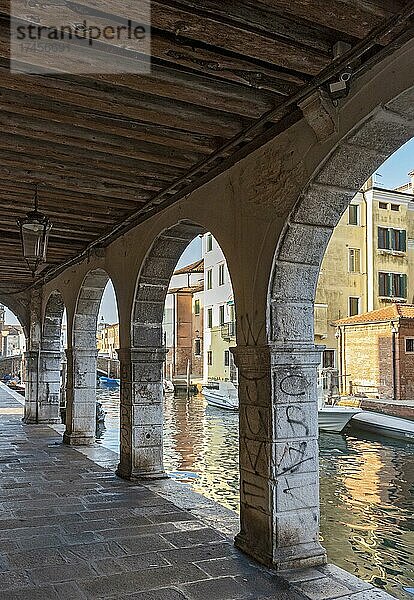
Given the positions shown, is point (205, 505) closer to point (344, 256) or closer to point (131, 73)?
point (131, 73)

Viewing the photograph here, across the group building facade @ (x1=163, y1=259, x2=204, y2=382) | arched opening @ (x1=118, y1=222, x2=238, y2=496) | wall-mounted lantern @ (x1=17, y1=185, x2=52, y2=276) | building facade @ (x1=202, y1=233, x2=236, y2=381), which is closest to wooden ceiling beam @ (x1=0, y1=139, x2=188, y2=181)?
wall-mounted lantern @ (x1=17, y1=185, x2=52, y2=276)

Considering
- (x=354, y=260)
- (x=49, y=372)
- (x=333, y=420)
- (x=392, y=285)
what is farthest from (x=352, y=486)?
(x=392, y=285)

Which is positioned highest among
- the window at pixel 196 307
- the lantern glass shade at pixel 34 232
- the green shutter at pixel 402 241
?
the green shutter at pixel 402 241

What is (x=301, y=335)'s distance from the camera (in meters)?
4.04

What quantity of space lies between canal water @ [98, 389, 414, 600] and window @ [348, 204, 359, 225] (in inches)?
443

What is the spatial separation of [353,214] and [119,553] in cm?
2139

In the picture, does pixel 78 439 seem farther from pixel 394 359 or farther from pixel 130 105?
pixel 394 359

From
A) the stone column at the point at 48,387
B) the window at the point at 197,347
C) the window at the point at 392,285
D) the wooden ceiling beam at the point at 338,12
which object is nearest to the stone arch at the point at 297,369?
the wooden ceiling beam at the point at 338,12

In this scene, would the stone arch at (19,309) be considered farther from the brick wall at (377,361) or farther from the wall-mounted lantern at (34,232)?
the brick wall at (377,361)

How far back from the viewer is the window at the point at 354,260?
23.7 m

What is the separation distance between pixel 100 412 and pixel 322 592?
34.3 ft

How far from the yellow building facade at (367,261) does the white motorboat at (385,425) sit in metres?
7.98

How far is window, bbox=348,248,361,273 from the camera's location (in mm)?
23734

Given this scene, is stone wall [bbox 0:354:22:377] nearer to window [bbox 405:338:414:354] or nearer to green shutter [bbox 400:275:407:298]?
green shutter [bbox 400:275:407:298]
